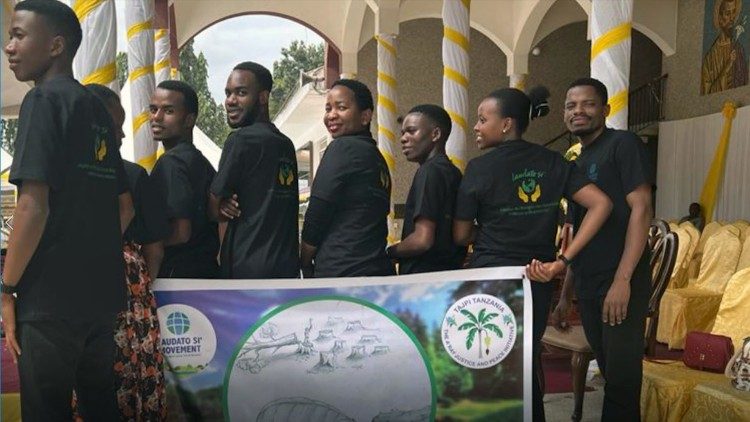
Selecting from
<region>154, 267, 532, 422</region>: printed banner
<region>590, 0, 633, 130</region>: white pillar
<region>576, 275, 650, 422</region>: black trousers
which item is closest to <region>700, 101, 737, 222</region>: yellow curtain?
<region>590, 0, 633, 130</region>: white pillar

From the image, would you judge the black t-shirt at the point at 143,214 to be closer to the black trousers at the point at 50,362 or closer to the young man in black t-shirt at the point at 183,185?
the young man in black t-shirt at the point at 183,185

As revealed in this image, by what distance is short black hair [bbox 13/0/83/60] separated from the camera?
2.05m

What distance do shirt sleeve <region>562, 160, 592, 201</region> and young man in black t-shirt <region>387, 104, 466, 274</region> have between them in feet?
1.60

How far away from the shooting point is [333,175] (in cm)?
284

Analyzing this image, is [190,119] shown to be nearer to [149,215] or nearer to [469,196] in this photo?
[149,215]

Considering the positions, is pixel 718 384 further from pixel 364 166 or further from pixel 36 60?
pixel 36 60

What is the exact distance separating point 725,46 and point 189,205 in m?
11.5

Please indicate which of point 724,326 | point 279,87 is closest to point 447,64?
point 724,326

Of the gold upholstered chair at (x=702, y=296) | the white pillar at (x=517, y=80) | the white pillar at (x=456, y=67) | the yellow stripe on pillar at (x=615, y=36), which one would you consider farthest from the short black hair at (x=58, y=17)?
the white pillar at (x=517, y=80)

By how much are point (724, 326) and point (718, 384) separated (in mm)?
1011

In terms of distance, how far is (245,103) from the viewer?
2959 mm

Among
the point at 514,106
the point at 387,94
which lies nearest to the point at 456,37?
the point at 387,94

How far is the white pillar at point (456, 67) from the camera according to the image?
838cm

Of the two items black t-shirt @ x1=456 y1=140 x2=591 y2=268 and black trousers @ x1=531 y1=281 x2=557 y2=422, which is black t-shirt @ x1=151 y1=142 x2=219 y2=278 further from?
black trousers @ x1=531 y1=281 x2=557 y2=422
